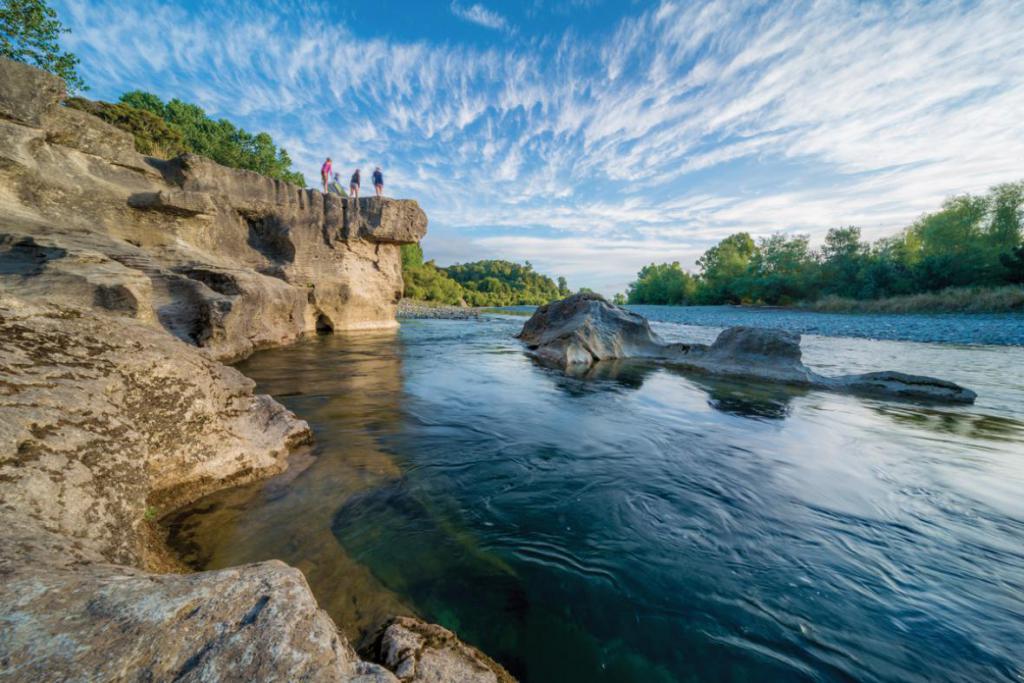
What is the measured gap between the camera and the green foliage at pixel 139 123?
20.2 m

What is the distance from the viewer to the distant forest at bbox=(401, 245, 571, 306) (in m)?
51.5

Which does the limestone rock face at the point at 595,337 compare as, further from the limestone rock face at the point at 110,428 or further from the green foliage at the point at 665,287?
the green foliage at the point at 665,287

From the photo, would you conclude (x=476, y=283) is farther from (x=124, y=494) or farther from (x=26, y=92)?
(x=124, y=494)

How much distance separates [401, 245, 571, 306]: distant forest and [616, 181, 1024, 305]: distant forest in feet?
118

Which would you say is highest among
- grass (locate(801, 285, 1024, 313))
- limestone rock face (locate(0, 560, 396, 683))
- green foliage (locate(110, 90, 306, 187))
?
green foliage (locate(110, 90, 306, 187))

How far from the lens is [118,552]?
5.05 ft

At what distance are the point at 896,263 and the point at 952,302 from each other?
10.2 meters

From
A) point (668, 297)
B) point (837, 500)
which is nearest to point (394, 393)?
point (837, 500)

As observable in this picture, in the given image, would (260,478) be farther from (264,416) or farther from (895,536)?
(895,536)

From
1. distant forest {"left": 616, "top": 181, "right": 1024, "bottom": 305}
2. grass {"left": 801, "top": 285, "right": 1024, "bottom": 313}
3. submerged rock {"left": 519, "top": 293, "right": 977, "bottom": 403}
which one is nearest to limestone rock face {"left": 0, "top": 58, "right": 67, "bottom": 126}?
submerged rock {"left": 519, "top": 293, "right": 977, "bottom": 403}

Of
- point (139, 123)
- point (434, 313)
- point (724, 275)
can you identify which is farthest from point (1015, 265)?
point (139, 123)

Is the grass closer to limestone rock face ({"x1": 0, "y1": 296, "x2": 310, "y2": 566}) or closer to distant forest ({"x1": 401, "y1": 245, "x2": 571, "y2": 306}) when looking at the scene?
limestone rock face ({"x1": 0, "y1": 296, "x2": 310, "y2": 566})

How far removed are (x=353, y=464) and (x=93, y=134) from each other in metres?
14.2

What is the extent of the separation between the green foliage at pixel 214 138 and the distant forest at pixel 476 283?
1682 centimetres
